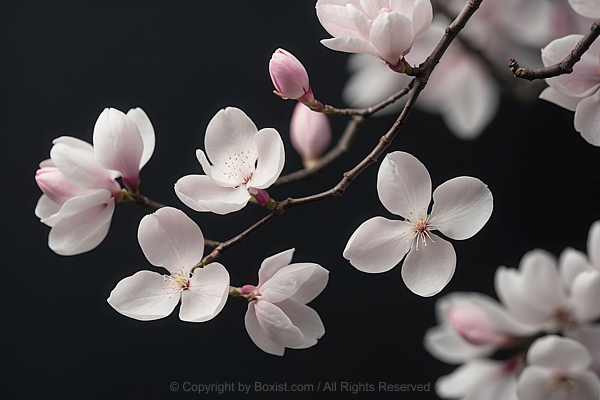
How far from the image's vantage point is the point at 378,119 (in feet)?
4.81

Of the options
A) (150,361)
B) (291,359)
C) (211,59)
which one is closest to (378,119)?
(211,59)

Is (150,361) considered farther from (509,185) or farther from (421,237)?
(421,237)

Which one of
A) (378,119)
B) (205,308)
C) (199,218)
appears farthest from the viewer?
(378,119)

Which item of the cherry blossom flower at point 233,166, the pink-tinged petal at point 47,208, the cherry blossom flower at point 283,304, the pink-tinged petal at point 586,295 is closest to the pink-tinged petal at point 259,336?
the cherry blossom flower at point 283,304

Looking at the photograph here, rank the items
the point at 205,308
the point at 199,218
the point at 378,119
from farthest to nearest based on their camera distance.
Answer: the point at 378,119
the point at 199,218
the point at 205,308

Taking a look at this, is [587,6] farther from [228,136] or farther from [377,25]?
[228,136]

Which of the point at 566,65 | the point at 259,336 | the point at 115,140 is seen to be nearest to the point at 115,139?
the point at 115,140

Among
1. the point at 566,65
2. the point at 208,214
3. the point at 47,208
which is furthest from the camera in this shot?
the point at 208,214

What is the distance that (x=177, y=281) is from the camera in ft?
1.59

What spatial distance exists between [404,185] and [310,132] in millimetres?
328

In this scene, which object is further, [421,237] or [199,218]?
[199,218]

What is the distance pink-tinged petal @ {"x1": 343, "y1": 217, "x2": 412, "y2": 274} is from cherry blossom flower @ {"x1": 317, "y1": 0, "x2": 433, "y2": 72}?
131mm

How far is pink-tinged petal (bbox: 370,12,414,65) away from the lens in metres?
0.45

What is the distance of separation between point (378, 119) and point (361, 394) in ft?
2.18
